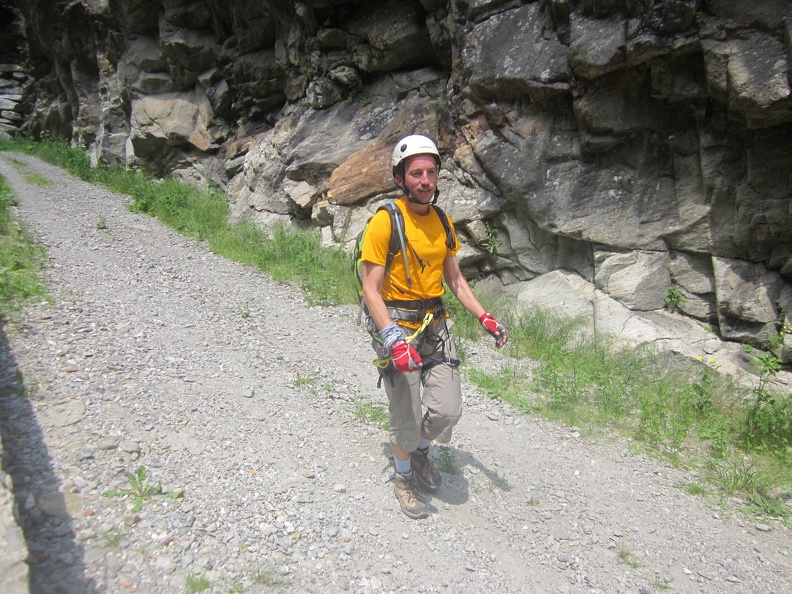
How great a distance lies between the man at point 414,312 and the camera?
3.35m

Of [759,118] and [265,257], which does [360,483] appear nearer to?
[759,118]

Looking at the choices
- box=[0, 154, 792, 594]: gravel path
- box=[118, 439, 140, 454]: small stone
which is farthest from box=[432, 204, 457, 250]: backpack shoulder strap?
box=[118, 439, 140, 454]: small stone

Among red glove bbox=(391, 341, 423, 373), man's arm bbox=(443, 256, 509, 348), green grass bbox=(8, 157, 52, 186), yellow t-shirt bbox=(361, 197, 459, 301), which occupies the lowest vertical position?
green grass bbox=(8, 157, 52, 186)

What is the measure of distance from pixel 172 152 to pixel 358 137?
728 cm

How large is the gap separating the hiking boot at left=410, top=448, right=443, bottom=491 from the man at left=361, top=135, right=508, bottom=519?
0.11m

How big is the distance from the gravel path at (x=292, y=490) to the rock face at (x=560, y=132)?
3118 mm

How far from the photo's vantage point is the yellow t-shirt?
11.0 feet

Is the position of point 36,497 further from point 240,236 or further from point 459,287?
point 240,236

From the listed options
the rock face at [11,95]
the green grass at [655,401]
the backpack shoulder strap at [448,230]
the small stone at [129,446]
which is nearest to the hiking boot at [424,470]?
the backpack shoulder strap at [448,230]

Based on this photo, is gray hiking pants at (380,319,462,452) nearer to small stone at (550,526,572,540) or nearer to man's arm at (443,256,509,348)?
man's arm at (443,256,509,348)

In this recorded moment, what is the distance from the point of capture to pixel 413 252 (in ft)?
11.4

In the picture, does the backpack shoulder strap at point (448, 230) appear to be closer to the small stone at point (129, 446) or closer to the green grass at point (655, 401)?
the green grass at point (655, 401)

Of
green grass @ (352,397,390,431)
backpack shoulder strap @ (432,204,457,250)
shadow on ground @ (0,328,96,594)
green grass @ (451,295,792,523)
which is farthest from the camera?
green grass @ (352,397,390,431)

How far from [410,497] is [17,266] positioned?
646cm
